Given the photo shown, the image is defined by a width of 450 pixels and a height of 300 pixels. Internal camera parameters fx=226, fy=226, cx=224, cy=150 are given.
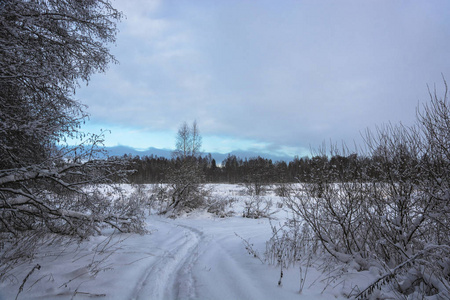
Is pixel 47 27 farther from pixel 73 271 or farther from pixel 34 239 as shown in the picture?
pixel 73 271

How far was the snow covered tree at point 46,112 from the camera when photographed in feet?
11.7

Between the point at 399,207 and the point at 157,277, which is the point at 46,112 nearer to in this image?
the point at 157,277

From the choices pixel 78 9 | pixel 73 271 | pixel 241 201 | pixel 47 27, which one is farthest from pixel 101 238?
pixel 241 201

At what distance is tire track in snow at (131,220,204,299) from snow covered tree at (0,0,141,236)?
5.56ft

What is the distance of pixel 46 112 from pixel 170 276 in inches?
148

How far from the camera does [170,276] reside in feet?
12.3

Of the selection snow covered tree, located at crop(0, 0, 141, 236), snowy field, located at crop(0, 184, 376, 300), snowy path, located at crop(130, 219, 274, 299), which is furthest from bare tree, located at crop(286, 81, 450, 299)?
snow covered tree, located at crop(0, 0, 141, 236)

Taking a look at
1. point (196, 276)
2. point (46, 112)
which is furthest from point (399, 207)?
point (46, 112)

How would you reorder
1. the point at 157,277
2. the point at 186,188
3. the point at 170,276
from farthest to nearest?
the point at 186,188, the point at 170,276, the point at 157,277

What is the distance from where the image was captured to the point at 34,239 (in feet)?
13.9

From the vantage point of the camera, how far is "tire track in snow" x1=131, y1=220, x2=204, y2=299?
3.11 meters

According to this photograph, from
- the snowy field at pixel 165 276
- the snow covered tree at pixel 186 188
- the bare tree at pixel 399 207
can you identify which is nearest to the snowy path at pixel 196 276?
the snowy field at pixel 165 276

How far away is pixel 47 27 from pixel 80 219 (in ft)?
12.4

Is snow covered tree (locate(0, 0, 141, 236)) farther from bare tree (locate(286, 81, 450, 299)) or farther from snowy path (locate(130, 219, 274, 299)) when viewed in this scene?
bare tree (locate(286, 81, 450, 299))
